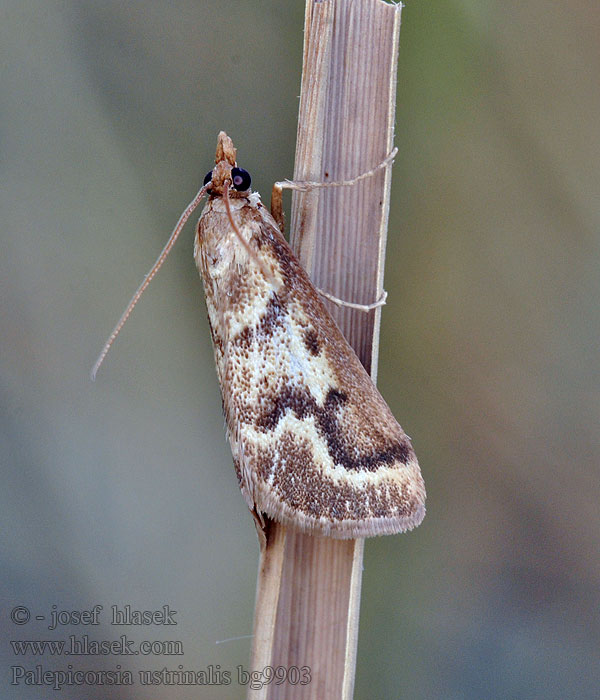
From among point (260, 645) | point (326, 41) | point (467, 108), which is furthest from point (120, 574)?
point (467, 108)

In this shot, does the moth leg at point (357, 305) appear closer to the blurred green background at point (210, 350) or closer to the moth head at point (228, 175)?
the moth head at point (228, 175)

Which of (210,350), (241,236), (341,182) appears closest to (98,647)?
(210,350)

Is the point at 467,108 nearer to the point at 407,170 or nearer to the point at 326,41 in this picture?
the point at 407,170

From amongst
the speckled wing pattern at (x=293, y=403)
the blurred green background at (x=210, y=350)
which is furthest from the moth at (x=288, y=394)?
the blurred green background at (x=210, y=350)

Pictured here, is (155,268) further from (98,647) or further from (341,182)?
(98,647)

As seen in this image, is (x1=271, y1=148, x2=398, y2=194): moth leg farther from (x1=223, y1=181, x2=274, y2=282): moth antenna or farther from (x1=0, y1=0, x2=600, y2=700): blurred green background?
(x1=0, y1=0, x2=600, y2=700): blurred green background

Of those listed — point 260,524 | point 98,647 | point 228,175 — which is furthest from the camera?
point 98,647
